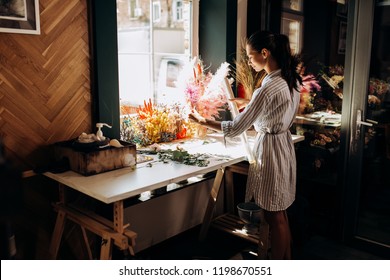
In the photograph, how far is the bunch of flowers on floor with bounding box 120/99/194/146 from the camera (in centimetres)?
300

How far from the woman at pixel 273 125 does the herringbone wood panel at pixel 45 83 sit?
80 cm

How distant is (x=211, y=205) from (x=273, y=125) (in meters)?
1.08

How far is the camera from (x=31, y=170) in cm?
229

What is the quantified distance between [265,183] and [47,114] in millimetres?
1342

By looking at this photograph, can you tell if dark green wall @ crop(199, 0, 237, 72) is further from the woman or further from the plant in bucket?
the plant in bucket

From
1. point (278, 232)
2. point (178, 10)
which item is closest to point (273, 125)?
point (278, 232)

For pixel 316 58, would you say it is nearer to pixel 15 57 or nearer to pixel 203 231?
pixel 203 231

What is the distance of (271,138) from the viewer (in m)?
2.37

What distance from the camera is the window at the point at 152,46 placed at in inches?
123

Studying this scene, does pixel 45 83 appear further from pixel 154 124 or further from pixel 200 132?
pixel 200 132

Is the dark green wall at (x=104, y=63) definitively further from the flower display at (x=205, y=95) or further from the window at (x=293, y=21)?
the window at (x=293, y=21)

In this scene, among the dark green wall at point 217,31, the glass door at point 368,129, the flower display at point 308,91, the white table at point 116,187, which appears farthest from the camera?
the dark green wall at point 217,31

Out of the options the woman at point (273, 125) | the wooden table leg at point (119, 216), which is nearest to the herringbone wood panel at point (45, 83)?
the wooden table leg at point (119, 216)

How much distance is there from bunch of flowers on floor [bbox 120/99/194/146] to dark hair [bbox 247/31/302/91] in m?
1.04
